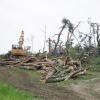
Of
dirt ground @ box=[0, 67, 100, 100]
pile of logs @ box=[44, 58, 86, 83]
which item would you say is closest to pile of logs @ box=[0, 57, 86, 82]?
pile of logs @ box=[44, 58, 86, 83]

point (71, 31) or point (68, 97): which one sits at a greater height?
point (71, 31)

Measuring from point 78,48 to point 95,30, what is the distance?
4747mm

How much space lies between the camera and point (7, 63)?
3272cm

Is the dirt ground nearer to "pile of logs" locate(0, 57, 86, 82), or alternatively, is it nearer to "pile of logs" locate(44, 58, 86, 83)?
"pile of logs" locate(44, 58, 86, 83)

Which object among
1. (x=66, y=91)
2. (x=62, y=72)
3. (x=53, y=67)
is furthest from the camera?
(x=53, y=67)

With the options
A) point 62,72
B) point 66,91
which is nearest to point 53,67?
point 62,72

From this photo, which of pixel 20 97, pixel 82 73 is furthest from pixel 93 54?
pixel 20 97

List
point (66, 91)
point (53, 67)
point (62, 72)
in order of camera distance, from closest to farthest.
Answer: point (66, 91), point (62, 72), point (53, 67)

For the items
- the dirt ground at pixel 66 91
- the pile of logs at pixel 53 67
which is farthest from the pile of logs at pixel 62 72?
the dirt ground at pixel 66 91

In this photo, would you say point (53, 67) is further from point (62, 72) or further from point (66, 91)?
point (66, 91)

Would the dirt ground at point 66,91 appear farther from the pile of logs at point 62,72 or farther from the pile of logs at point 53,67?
the pile of logs at point 53,67

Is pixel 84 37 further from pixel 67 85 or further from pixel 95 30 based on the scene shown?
pixel 67 85

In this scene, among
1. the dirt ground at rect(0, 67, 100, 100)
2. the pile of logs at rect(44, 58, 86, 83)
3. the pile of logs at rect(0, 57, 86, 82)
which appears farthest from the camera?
the pile of logs at rect(0, 57, 86, 82)

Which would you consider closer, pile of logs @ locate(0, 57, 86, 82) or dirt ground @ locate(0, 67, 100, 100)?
dirt ground @ locate(0, 67, 100, 100)
